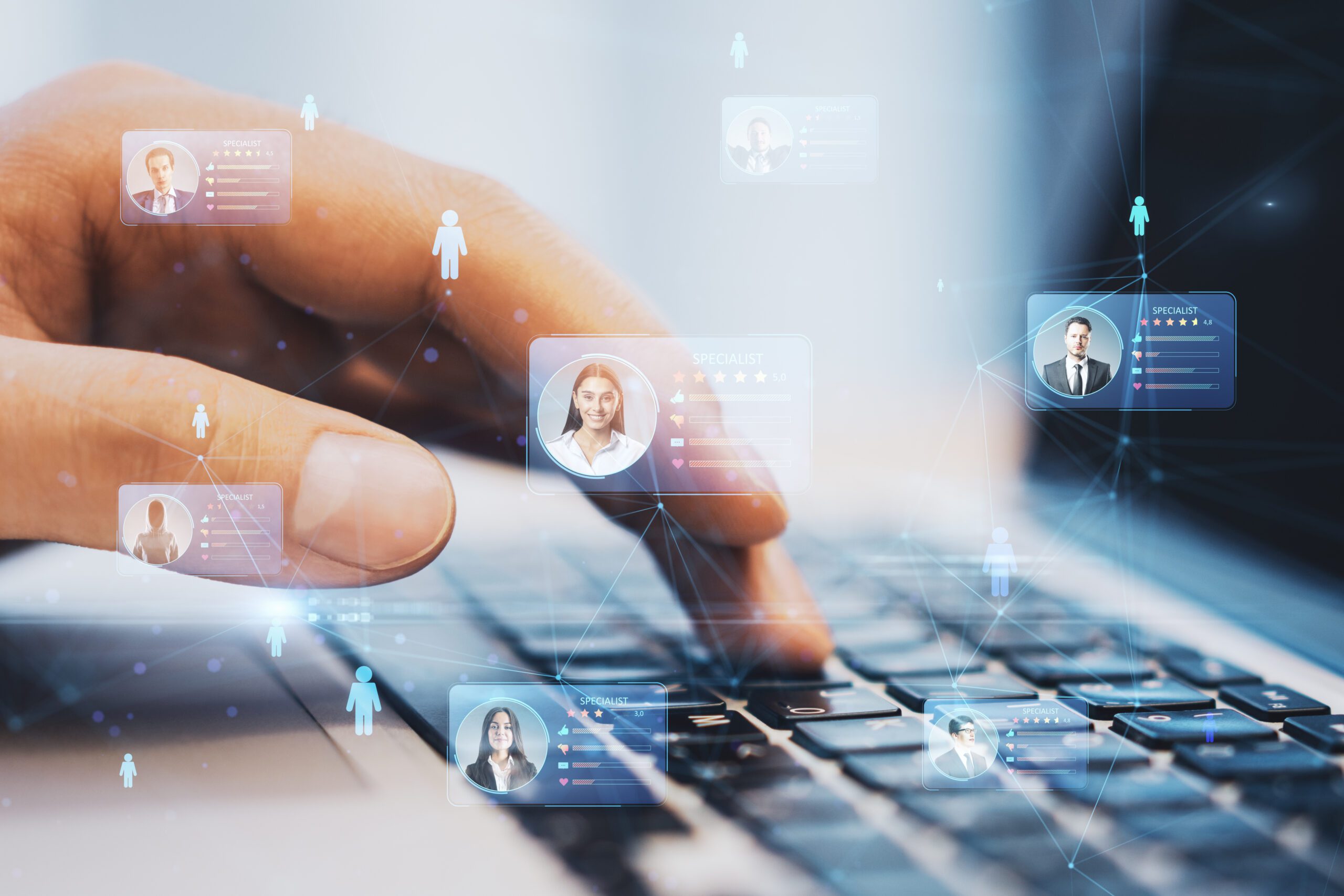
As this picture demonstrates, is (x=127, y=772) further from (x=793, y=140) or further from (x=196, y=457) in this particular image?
(x=793, y=140)

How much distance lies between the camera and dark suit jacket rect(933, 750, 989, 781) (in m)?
0.62

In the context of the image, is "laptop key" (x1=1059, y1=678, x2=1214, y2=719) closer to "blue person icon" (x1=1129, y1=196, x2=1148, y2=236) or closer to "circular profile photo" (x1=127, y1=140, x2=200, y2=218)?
"blue person icon" (x1=1129, y1=196, x2=1148, y2=236)

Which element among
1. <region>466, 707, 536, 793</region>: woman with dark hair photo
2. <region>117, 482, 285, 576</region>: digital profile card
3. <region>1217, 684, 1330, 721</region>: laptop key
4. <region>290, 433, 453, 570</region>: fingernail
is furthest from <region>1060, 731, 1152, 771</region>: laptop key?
→ <region>117, 482, 285, 576</region>: digital profile card

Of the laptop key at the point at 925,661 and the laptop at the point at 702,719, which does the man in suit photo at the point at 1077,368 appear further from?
the laptop key at the point at 925,661

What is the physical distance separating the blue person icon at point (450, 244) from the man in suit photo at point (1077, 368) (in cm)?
50

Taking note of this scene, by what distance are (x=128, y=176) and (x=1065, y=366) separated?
78 centimetres

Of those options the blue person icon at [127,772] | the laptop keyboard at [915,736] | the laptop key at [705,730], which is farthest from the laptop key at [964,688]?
the blue person icon at [127,772]

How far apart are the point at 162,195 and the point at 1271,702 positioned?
1.01 m

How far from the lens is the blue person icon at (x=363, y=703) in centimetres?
62

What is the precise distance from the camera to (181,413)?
588 millimetres

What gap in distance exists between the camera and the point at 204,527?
1.95ft

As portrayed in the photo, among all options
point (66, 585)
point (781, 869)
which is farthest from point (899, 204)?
point (66, 585)

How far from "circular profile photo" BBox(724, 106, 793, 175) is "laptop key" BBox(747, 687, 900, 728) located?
0.44 meters

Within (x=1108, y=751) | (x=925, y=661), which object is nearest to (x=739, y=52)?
(x=925, y=661)
